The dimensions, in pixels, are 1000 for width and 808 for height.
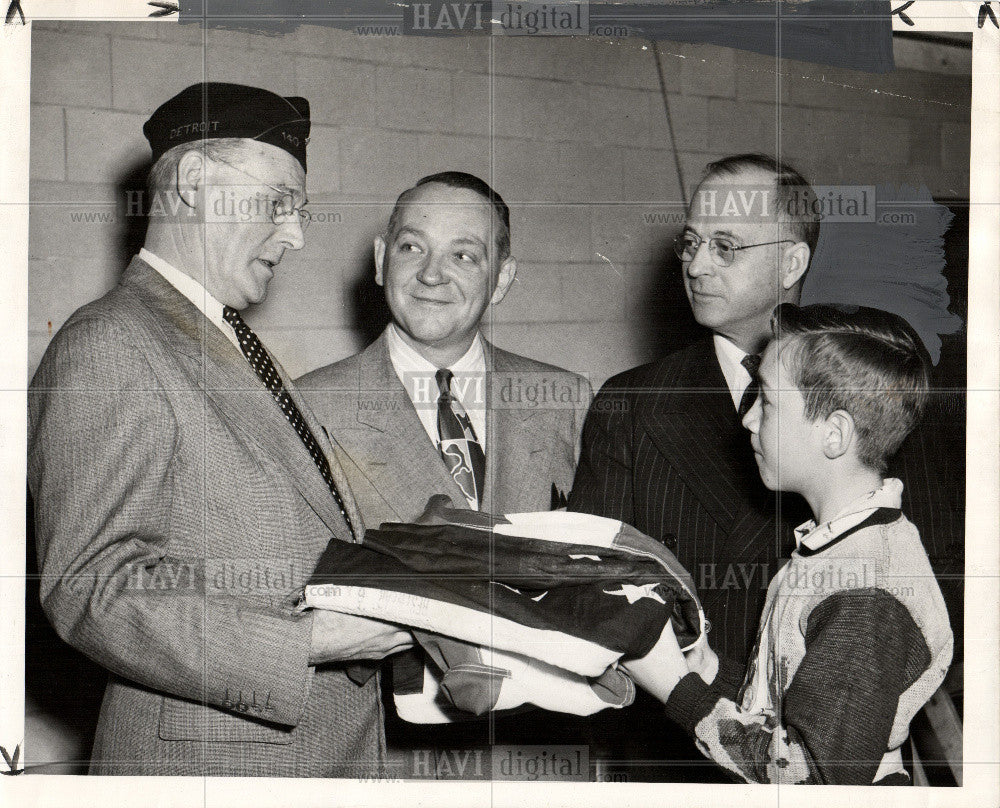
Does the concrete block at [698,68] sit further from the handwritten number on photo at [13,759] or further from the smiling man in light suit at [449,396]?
the handwritten number on photo at [13,759]

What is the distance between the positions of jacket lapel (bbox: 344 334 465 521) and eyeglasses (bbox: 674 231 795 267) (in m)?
0.64

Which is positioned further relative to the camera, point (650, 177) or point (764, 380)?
point (650, 177)

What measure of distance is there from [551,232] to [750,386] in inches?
20.4

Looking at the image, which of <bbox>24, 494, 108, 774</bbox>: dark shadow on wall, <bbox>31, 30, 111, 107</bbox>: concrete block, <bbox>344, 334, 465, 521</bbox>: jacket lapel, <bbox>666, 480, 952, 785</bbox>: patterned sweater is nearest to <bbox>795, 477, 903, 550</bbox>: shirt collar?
<bbox>666, 480, 952, 785</bbox>: patterned sweater

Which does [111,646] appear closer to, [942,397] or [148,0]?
[148,0]

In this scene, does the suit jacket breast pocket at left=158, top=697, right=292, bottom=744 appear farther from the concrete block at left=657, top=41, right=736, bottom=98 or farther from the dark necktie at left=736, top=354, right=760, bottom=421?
the concrete block at left=657, top=41, right=736, bottom=98

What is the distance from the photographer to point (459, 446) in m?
1.95

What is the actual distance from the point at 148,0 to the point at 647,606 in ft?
5.31

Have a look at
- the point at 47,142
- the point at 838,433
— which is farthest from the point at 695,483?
the point at 47,142

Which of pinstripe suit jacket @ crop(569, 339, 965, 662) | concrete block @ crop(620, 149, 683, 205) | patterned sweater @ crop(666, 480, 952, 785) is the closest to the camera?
patterned sweater @ crop(666, 480, 952, 785)

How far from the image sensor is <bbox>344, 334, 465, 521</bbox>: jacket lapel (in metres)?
1.91

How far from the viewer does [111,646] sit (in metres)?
1.73

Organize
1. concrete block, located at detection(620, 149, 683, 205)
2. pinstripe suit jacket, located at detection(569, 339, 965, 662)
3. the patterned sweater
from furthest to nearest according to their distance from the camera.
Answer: concrete block, located at detection(620, 149, 683, 205) → pinstripe suit jacket, located at detection(569, 339, 965, 662) → the patterned sweater

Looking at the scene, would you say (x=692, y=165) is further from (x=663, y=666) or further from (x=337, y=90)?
(x=663, y=666)
